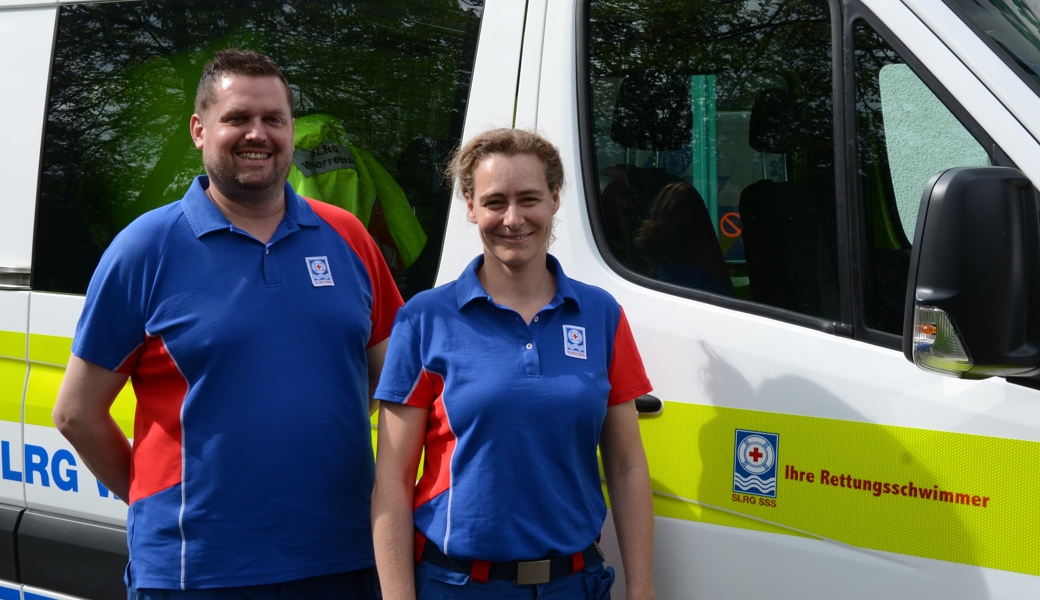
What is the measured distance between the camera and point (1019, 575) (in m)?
1.90

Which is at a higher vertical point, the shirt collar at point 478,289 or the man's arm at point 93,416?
the shirt collar at point 478,289

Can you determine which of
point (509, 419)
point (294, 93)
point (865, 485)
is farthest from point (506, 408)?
point (294, 93)

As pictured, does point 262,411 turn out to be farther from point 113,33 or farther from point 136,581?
point 113,33

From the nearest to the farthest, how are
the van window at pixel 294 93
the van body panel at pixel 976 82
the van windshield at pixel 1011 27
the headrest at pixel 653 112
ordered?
the van body panel at pixel 976 82
the van windshield at pixel 1011 27
the headrest at pixel 653 112
the van window at pixel 294 93

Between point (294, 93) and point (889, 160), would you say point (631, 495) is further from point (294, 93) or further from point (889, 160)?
point (294, 93)

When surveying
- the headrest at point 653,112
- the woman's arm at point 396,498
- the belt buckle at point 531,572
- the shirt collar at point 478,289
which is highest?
the headrest at point 653,112

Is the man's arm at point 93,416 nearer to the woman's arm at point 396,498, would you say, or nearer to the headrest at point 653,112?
the woman's arm at point 396,498

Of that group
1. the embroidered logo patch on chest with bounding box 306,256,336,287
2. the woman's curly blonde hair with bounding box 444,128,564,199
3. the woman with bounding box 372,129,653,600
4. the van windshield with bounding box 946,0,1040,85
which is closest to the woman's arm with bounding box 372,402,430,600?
the woman with bounding box 372,129,653,600

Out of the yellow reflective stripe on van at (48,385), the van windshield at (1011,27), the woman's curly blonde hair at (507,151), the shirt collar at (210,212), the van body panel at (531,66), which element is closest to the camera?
the van windshield at (1011,27)

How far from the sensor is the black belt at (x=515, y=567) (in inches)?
77.6

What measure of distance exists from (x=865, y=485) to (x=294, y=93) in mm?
1723

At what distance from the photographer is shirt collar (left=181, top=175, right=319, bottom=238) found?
2.19 meters

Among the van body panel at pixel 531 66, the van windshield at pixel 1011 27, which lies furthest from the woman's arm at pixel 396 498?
the van windshield at pixel 1011 27

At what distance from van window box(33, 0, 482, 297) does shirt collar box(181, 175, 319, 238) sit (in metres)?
0.32
